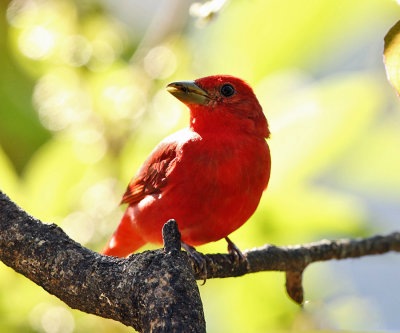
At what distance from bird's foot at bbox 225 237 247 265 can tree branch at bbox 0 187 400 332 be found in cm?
69

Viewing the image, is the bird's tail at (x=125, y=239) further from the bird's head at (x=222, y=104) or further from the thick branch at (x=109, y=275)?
the thick branch at (x=109, y=275)

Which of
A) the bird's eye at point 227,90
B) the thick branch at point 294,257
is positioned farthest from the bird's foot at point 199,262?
the bird's eye at point 227,90

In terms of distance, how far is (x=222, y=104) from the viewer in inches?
114

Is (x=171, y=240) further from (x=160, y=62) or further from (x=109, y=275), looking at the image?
(x=160, y=62)

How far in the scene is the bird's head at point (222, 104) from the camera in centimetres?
275

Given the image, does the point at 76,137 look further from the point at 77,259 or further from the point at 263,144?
the point at 77,259

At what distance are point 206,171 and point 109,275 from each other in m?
0.92

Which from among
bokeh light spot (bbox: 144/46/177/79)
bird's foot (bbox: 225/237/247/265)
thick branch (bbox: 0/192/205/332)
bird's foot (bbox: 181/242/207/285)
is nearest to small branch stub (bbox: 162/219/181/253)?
thick branch (bbox: 0/192/205/332)

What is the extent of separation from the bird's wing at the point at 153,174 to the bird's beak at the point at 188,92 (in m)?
0.19

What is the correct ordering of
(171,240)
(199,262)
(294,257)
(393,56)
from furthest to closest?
1. (294,257)
2. (199,262)
3. (171,240)
4. (393,56)

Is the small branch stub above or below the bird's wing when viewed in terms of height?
below

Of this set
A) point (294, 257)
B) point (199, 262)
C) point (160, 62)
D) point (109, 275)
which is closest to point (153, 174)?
point (160, 62)

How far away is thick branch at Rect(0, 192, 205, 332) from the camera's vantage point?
4.83ft

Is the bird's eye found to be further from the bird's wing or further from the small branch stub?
the small branch stub
